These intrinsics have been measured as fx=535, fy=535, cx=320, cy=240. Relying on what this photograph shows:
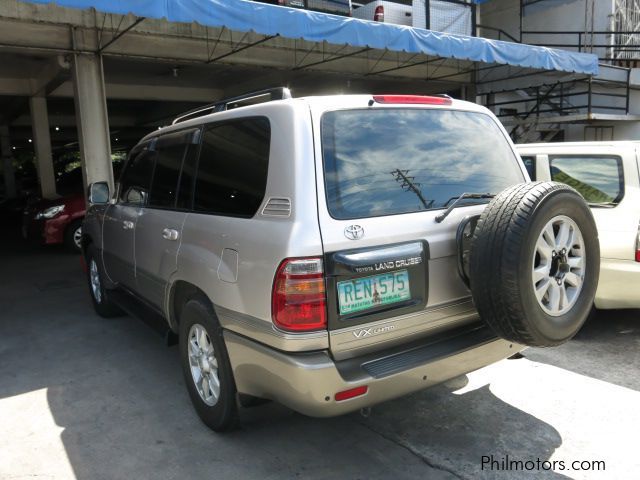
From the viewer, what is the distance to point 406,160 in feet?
9.38

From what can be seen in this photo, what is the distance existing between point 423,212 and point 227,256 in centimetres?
106

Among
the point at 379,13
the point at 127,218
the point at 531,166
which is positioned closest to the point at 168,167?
the point at 127,218

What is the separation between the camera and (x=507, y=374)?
13.0ft

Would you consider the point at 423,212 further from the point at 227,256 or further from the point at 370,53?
the point at 370,53

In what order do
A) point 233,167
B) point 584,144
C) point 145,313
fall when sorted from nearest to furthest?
1. point 233,167
2. point 145,313
3. point 584,144

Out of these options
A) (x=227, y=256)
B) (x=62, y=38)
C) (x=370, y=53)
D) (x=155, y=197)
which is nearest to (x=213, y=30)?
(x=62, y=38)

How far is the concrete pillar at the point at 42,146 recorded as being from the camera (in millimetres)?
13961

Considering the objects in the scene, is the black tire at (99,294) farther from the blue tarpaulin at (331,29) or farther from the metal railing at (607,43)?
the metal railing at (607,43)

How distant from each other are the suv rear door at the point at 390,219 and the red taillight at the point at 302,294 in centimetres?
5

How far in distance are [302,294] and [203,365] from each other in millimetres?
1120

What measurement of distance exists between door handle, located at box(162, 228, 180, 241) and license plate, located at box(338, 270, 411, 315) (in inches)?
54.6

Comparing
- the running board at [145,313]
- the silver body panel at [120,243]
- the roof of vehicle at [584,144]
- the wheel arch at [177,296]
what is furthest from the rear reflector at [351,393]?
the roof of vehicle at [584,144]

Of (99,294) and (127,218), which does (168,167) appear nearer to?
(127,218)

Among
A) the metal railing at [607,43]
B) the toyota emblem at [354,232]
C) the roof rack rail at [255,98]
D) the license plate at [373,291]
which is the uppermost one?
the metal railing at [607,43]
